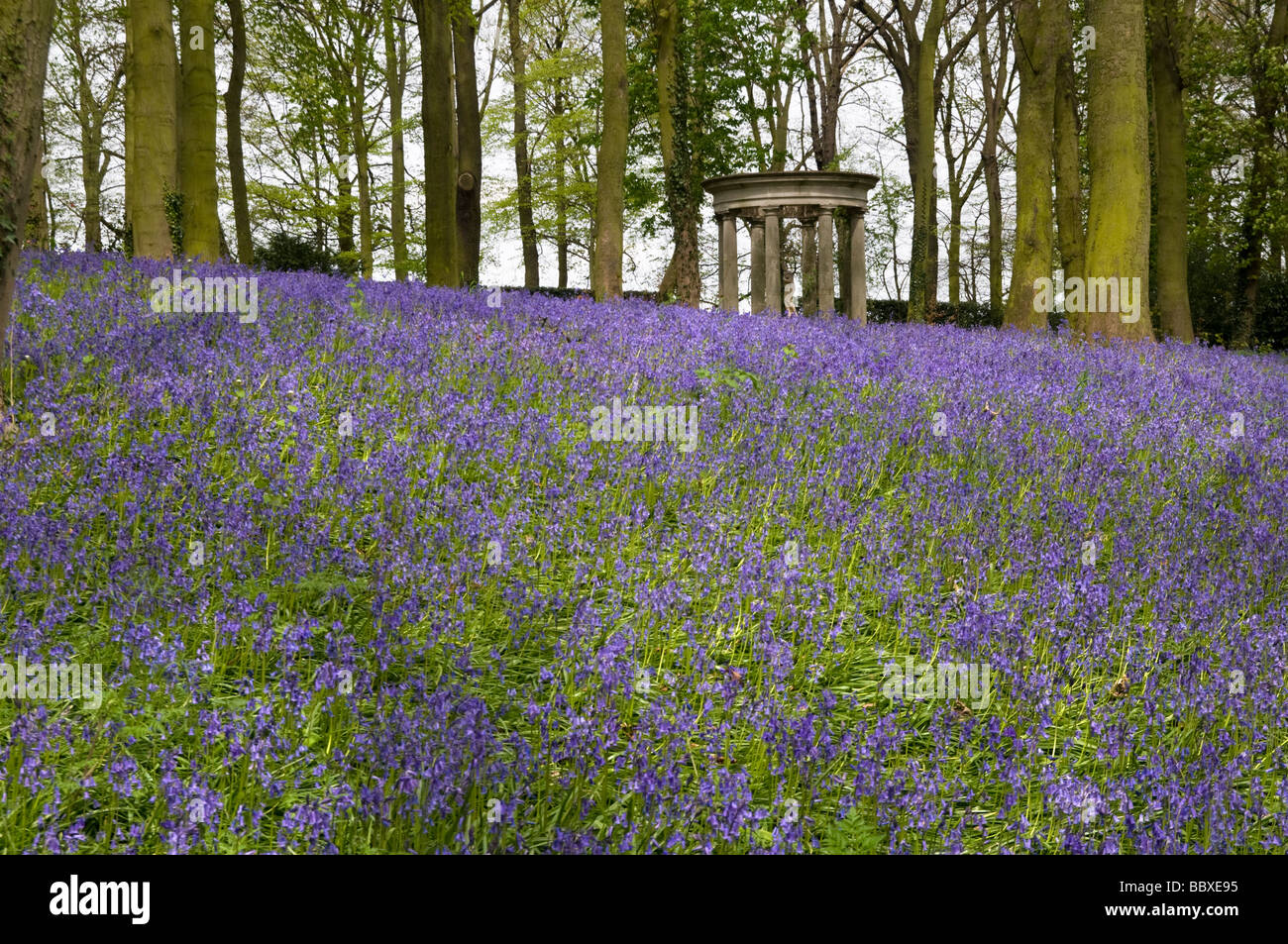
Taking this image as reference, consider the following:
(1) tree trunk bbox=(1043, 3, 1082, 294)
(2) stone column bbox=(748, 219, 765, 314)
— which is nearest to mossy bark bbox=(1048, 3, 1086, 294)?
(1) tree trunk bbox=(1043, 3, 1082, 294)

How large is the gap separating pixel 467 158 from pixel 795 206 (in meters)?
6.14

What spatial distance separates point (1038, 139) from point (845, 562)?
476 inches

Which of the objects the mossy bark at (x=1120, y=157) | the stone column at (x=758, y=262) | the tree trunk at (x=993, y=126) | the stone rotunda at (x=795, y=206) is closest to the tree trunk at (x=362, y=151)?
the stone column at (x=758, y=262)

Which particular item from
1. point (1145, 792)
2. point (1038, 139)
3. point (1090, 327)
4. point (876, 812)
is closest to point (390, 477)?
point (876, 812)

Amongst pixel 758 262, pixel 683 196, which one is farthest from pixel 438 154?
pixel 758 262

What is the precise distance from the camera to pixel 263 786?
8.23 feet

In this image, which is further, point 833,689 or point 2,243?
point 2,243

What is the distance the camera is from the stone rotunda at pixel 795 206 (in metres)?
15.4

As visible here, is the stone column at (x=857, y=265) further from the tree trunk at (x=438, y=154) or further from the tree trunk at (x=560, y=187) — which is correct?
the tree trunk at (x=560, y=187)

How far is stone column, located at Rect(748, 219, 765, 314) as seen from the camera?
17.6 meters

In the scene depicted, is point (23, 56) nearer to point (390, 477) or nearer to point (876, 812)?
point (390, 477)

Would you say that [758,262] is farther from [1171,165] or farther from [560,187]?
[560,187]

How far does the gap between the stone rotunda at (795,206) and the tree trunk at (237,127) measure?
967cm

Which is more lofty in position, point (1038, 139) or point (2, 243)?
point (1038, 139)
